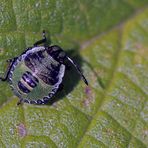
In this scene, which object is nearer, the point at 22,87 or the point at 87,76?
the point at 22,87

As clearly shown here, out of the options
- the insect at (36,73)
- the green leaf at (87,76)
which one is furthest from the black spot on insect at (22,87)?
the green leaf at (87,76)

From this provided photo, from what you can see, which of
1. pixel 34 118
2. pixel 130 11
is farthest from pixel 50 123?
pixel 130 11

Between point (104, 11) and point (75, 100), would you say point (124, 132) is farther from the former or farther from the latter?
point (104, 11)

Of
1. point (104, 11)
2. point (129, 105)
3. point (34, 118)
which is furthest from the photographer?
point (104, 11)

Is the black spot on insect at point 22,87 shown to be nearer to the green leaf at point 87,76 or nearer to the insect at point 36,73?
the insect at point 36,73

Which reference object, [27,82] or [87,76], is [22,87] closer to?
[27,82]

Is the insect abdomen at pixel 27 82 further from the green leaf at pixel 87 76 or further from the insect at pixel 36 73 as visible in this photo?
the green leaf at pixel 87 76

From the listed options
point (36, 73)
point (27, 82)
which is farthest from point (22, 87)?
point (36, 73)
